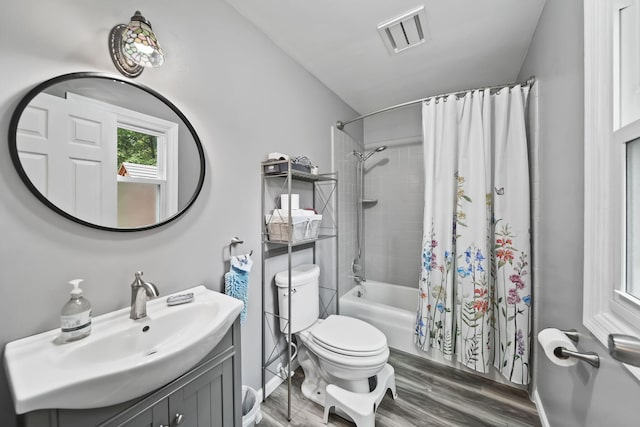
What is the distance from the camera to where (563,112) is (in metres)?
1.05

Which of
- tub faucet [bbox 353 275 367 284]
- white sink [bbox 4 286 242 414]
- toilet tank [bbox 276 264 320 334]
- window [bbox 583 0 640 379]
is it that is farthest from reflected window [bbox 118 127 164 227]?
tub faucet [bbox 353 275 367 284]

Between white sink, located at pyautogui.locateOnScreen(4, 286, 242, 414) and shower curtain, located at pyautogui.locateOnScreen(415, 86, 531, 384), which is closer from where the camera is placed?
white sink, located at pyautogui.locateOnScreen(4, 286, 242, 414)

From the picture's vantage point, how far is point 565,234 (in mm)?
1042

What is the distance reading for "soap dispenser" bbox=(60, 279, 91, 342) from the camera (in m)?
0.70

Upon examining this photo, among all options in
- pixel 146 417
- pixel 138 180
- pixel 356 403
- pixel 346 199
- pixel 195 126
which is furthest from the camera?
pixel 346 199

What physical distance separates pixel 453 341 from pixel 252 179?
189 cm

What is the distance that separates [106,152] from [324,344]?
1442 mm

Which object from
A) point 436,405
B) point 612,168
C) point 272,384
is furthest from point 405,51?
point 272,384

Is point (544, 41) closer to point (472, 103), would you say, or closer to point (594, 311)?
point (472, 103)

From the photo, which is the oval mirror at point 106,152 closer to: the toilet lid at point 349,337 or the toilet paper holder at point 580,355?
the toilet lid at point 349,337

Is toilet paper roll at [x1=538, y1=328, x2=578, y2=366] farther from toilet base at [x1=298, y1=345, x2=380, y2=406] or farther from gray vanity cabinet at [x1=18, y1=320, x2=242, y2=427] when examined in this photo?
gray vanity cabinet at [x1=18, y1=320, x2=242, y2=427]

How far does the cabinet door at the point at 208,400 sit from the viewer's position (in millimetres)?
778

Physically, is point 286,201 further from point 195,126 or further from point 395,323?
point 395,323

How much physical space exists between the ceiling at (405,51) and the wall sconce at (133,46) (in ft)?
2.18
